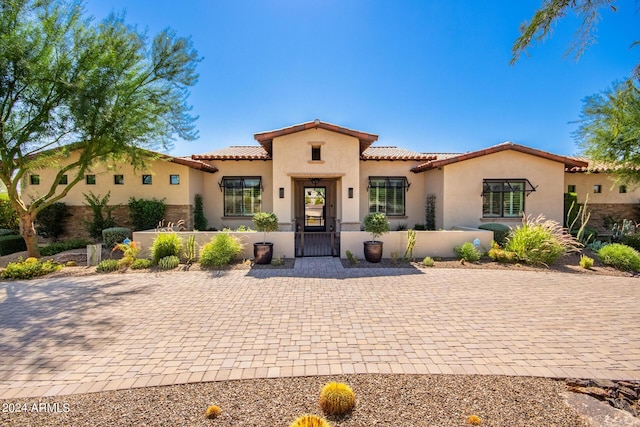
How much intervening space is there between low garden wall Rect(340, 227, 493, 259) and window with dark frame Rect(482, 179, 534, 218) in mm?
3386

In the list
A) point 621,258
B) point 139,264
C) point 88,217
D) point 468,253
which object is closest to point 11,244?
point 88,217

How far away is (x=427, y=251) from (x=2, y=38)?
15487mm

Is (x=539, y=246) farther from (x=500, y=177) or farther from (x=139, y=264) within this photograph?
(x=139, y=264)

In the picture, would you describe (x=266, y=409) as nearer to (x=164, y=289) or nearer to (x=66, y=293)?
(x=164, y=289)

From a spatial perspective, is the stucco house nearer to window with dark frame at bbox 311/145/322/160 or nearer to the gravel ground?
window with dark frame at bbox 311/145/322/160

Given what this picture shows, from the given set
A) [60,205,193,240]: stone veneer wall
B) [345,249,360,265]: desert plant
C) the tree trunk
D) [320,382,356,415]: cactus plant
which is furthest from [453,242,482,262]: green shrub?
the tree trunk

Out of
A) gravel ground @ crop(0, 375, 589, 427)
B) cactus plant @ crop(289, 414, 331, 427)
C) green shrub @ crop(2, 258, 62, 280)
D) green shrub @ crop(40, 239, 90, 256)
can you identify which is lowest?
gravel ground @ crop(0, 375, 589, 427)

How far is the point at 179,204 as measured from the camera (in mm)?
14570

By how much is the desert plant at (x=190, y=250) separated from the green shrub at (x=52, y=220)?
27.7ft

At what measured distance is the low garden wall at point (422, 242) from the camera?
11.2 meters

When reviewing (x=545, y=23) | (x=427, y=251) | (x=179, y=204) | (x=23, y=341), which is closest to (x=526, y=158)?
(x=427, y=251)

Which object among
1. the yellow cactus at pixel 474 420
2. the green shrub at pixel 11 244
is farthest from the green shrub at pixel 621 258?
the green shrub at pixel 11 244

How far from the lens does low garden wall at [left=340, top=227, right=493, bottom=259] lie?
441 inches

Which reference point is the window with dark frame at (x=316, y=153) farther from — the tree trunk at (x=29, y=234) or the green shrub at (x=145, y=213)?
the tree trunk at (x=29, y=234)
